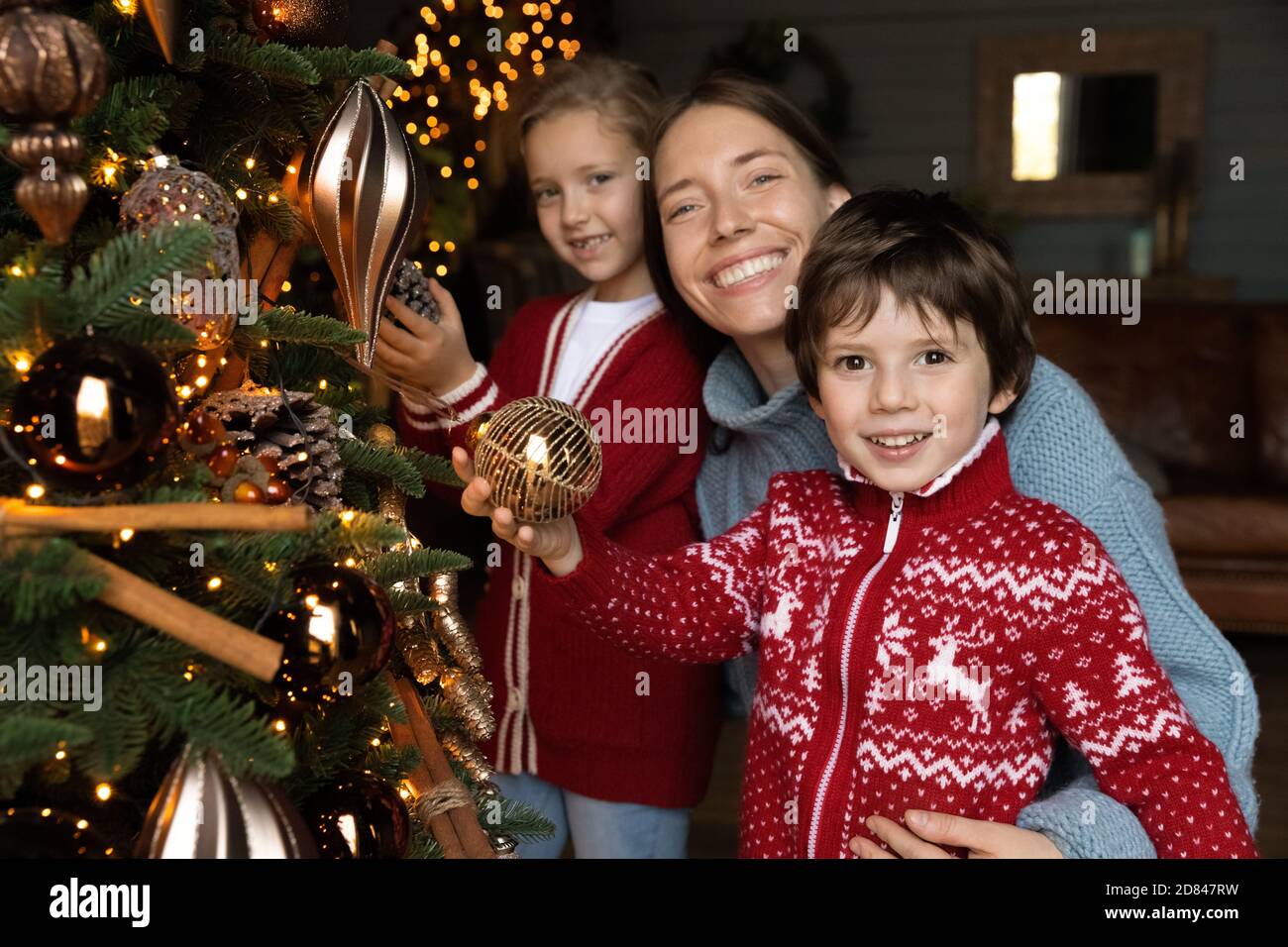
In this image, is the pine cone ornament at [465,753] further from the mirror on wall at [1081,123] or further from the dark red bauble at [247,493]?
the mirror on wall at [1081,123]

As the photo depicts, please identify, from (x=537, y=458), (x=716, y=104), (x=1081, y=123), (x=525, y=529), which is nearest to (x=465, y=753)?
(x=525, y=529)

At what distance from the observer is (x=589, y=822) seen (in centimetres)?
151

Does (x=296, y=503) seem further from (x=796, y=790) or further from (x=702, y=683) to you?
(x=702, y=683)

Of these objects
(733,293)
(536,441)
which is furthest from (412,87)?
(536,441)

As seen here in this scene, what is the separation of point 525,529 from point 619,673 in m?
0.50

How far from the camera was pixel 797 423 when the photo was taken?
4.61 feet

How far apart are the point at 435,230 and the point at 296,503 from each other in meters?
2.77

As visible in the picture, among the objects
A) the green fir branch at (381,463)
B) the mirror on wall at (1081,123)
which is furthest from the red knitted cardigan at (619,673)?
the mirror on wall at (1081,123)

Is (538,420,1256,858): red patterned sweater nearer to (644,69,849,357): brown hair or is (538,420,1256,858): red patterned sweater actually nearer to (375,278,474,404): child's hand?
(375,278,474,404): child's hand

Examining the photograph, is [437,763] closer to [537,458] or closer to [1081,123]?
[537,458]

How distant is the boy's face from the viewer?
111 centimetres

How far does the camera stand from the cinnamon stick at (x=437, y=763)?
933 millimetres

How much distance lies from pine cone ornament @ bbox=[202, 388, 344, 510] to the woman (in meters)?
0.55

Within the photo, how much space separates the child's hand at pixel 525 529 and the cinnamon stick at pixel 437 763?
16 cm
